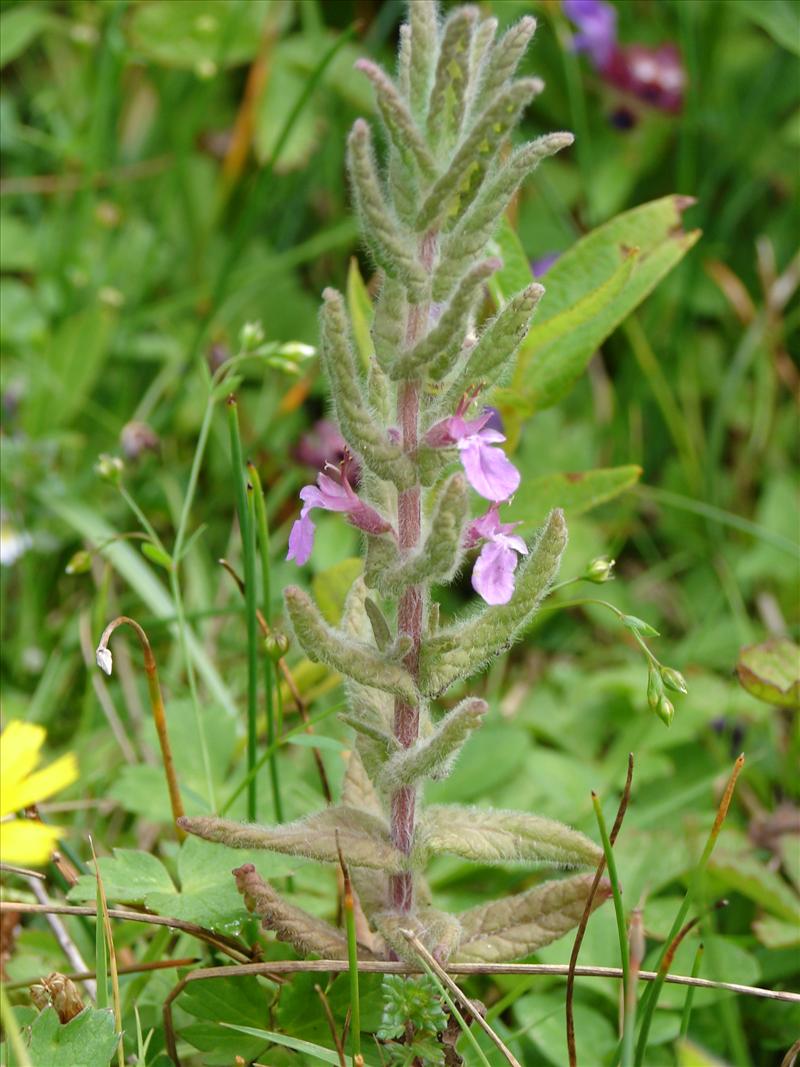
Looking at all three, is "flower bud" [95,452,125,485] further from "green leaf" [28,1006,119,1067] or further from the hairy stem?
"green leaf" [28,1006,119,1067]

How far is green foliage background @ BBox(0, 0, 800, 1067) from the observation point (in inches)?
85.3

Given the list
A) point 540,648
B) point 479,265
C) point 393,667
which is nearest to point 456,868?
point 393,667

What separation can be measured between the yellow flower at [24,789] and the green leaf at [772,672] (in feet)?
4.24

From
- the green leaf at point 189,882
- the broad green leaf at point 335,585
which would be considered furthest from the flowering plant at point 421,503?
the broad green leaf at point 335,585

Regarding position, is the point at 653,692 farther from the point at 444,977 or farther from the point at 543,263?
the point at 543,263

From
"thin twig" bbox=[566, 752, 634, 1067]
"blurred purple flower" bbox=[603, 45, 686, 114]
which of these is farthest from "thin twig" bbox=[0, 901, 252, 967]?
"blurred purple flower" bbox=[603, 45, 686, 114]

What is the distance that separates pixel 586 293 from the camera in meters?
2.43

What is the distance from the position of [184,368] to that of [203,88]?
37.4 inches

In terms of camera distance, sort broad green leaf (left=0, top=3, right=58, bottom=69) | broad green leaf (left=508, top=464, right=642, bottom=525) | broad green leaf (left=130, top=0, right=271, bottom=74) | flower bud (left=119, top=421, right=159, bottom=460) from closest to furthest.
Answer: broad green leaf (left=508, top=464, right=642, bottom=525) < flower bud (left=119, top=421, right=159, bottom=460) < broad green leaf (left=0, top=3, right=58, bottom=69) < broad green leaf (left=130, top=0, right=271, bottom=74)

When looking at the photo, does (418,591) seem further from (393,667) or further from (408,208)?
(408,208)

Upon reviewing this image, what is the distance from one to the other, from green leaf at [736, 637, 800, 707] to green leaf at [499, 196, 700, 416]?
65cm

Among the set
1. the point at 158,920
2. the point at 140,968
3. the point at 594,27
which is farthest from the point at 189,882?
the point at 594,27

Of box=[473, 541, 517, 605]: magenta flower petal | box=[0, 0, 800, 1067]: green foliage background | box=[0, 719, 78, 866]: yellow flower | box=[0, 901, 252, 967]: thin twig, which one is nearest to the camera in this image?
box=[0, 719, 78, 866]: yellow flower

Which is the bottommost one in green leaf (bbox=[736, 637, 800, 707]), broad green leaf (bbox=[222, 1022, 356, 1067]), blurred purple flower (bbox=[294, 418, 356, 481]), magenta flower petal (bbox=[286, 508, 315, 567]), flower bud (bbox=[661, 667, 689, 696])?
blurred purple flower (bbox=[294, 418, 356, 481])
